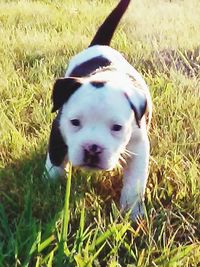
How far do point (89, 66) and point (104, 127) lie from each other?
0.56m

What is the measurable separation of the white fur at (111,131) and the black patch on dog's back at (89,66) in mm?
182

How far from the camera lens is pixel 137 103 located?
7.58 feet

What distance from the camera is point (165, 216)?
2357 millimetres

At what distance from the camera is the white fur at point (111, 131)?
7.23 feet

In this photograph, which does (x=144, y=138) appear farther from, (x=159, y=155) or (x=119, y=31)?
(x=119, y=31)

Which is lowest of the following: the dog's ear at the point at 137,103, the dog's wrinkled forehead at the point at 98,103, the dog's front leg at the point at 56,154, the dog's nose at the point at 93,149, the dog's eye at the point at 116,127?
the dog's front leg at the point at 56,154

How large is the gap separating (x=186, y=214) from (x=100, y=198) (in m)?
0.32

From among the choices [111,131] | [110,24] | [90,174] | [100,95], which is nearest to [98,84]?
[100,95]

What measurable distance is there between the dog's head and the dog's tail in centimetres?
71

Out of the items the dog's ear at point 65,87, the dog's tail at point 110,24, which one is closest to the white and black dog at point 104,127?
the dog's ear at point 65,87

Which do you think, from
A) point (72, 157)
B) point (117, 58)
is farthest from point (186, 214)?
point (117, 58)

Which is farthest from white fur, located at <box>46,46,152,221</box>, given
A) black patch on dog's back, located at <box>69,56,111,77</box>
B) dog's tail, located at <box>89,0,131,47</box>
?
dog's tail, located at <box>89,0,131,47</box>

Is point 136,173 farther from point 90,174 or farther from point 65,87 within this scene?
point 65,87

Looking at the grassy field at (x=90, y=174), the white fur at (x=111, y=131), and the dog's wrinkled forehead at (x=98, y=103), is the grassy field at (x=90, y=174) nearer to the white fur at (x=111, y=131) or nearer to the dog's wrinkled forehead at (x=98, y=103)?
the white fur at (x=111, y=131)
